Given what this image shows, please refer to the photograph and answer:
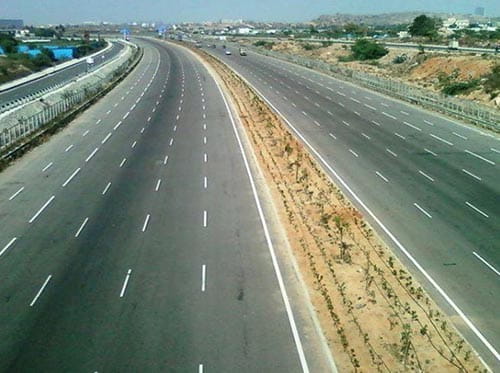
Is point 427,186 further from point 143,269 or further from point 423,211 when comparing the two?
point 143,269

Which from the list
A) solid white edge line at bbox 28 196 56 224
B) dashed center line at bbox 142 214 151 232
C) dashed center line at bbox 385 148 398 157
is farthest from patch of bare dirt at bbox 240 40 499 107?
solid white edge line at bbox 28 196 56 224

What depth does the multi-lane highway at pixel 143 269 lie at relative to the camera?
16.9 meters

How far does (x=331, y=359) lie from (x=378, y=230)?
11138 mm

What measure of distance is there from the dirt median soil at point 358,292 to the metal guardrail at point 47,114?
21909mm

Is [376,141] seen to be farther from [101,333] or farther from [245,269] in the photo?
[101,333]

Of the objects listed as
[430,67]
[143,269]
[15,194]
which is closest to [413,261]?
[143,269]

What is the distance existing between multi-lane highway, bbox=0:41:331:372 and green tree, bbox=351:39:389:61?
278 feet

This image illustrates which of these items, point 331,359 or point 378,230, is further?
point 378,230

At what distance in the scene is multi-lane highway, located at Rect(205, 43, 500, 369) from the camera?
20719 mm

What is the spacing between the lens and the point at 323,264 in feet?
75.3

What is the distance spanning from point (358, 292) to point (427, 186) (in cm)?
1463

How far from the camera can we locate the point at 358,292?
20578 mm

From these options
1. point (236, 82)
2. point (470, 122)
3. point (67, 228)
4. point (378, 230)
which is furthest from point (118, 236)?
point (236, 82)

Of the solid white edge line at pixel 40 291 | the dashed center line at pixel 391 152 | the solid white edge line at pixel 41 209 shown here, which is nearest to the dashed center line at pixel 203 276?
the solid white edge line at pixel 40 291
